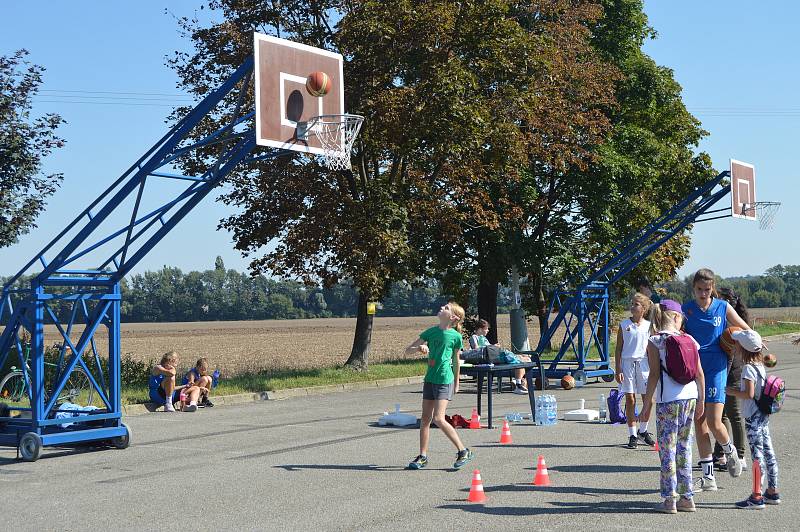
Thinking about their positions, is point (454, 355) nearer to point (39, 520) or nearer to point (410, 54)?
point (39, 520)

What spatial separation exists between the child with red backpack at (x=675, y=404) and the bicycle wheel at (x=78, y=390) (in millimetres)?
9530

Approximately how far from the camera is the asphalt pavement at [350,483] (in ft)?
24.8

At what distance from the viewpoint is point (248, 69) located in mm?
12078

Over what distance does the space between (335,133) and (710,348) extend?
6705 millimetres

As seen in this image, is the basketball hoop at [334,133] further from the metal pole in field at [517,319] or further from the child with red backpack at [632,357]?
the metal pole in field at [517,319]

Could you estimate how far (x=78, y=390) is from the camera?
47.7 ft

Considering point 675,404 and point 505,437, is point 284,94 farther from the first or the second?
point 675,404

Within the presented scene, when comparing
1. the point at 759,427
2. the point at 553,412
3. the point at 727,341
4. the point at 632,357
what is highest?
the point at 727,341

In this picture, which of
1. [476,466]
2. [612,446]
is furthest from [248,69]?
[612,446]

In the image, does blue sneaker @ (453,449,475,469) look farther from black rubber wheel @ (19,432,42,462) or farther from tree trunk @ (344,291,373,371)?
tree trunk @ (344,291,373,371)

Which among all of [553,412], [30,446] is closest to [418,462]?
[553,412]

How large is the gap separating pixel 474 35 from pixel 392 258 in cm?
584

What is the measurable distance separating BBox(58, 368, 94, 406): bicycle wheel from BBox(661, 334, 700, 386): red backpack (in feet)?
31.6

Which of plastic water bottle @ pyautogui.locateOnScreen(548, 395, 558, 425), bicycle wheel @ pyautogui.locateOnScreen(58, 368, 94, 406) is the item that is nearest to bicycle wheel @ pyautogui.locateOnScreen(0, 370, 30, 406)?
bicycle wheel @ pyautogui.locateOnScreen(58, 368, 94, 406)
